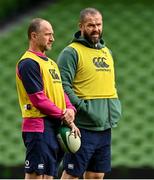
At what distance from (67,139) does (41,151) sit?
19cm

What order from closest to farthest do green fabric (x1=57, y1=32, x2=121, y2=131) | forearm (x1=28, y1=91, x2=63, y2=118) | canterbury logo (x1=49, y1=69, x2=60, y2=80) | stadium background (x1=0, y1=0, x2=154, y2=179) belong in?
forearm (x1=28, y1=91, x2=63, y2=118), canterbury logo (x1=49, y1=69, x2=60, y2=80), green fabric (x1=57, y1=32, x2=121, y2=131), stadium background (x1=0, y1=0, x2=154, y2=179)

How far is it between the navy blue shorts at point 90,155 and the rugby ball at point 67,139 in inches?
14.0

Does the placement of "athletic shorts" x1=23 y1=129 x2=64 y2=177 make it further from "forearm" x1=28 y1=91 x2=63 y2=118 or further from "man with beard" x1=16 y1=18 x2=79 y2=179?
"forearm" x1=28 y1=91 x2=63 y2=118

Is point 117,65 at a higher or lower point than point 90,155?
lower

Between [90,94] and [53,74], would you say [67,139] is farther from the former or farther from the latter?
[90,94]

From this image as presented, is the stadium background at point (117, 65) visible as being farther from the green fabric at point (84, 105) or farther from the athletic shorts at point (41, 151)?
the athletic shorts at point (41, 151)

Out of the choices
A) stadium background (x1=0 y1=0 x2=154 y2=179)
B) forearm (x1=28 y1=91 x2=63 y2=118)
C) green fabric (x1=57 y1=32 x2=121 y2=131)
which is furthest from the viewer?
stadium background (x1=0 y1=0 x2=154 y2=179)

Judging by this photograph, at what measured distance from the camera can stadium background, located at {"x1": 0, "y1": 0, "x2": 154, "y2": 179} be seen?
8.65 meters

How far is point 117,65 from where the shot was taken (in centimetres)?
1067

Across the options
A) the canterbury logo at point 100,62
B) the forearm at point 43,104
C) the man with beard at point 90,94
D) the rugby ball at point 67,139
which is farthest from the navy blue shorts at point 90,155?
the forearm at point 43,104

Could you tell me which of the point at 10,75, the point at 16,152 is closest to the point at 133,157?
the point at 16,152

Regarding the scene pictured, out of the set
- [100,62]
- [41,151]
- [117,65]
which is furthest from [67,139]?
[117,65]

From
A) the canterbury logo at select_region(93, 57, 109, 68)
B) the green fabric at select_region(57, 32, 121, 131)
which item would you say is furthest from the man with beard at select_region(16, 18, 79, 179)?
the canterbury logo at select_region(93, 57, 109, 68)

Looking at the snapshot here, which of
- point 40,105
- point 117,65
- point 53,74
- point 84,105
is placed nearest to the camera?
point 40,105
